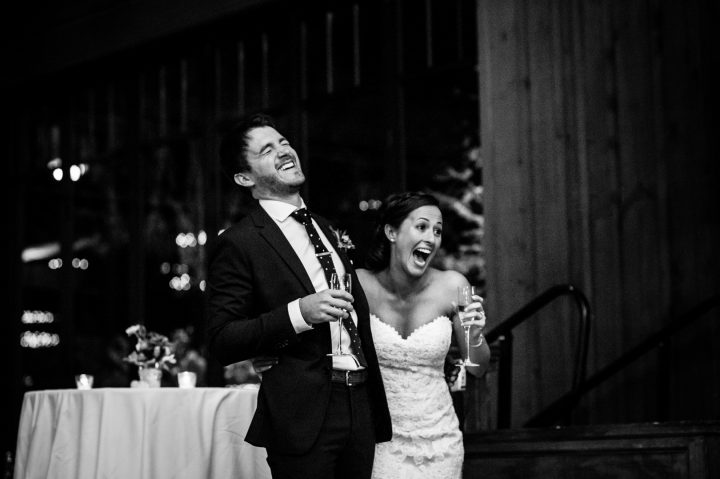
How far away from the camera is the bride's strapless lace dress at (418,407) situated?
378 centimetres

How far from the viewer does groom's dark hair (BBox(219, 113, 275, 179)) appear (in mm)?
3488

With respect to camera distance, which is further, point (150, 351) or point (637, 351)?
point (637, 351)

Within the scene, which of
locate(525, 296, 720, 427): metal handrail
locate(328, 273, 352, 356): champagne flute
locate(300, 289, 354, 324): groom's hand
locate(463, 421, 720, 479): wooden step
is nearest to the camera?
locate(300, 289, 354, 324): groom's hand

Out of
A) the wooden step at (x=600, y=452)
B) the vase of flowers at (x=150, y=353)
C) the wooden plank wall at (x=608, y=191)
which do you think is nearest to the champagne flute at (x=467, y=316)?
the wooden step at (x=600, y=452)

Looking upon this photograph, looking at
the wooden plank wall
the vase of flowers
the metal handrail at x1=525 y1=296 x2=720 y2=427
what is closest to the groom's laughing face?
the vase of flowers

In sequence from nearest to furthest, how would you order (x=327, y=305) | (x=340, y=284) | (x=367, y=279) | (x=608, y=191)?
(x=327, y=305), (x=340, y=284), (x=367, y=279), (x=608, y=191)

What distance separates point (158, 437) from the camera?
4371 mm

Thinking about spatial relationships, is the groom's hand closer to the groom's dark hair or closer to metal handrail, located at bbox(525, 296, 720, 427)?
the groom's dark hair

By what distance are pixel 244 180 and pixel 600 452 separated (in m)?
2.49

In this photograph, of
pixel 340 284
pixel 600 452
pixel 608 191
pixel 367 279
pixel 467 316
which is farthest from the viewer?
pixel 608 191

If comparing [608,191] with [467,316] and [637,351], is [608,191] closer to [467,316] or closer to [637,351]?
[637,351]

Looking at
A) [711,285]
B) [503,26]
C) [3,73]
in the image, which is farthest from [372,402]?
[3,73]

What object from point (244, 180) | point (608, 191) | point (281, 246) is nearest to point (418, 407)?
point (281, 246)

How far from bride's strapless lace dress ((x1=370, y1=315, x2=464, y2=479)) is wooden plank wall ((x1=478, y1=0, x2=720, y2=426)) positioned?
2908 mm
